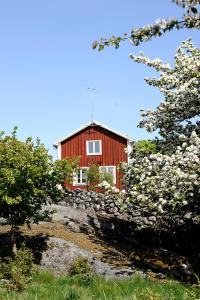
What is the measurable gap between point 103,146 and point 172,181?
40.6 meters

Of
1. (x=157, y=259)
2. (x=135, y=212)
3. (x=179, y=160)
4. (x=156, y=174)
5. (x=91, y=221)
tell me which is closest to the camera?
(x=179, y=160)

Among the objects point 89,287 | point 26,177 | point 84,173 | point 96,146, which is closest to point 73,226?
point 26,177

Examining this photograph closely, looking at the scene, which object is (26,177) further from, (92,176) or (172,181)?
(92,176)

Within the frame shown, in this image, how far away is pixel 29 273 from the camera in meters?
19.1

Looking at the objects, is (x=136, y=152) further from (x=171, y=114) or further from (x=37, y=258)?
(x=37, y=258)

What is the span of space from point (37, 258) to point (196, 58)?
1168 centimetres

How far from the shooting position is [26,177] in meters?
20.6

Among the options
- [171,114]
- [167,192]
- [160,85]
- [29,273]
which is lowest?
[29,273]

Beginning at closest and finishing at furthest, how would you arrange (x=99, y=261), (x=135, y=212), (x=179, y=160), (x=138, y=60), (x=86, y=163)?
(x=179, y=160) → (x=99, y=261) → (x=138, y=60) → (x=135, y=212) → (x=86, y=163)

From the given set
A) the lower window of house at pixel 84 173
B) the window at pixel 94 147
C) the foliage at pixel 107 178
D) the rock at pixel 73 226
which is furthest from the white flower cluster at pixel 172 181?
the window at pixel 94 147

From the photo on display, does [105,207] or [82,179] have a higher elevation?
[82,179]

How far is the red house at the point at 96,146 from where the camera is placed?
58.0 meters

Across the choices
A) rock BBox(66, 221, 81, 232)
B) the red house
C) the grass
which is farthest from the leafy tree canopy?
the red house

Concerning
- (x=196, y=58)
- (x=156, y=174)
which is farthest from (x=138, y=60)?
(x=156, y=174)
